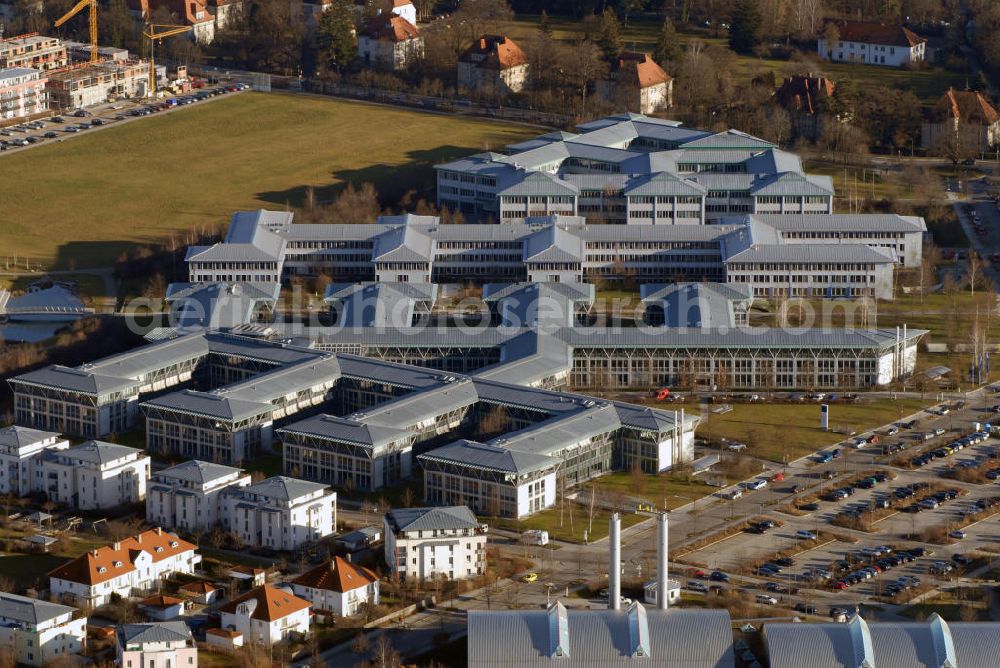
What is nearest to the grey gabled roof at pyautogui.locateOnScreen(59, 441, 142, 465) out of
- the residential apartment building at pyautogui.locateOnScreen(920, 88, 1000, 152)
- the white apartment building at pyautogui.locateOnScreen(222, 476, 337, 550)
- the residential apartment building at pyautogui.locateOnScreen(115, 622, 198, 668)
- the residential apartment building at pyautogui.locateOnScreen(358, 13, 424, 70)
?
the white apartment building at pyautogui.locateOnScreen(222, 476, 337, 550)

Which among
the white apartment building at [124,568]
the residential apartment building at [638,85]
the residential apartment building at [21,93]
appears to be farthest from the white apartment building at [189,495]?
the residential apartment building at [21,93]

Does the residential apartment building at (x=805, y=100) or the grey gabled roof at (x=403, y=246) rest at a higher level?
the residential apartment building at (x=805, y=100)

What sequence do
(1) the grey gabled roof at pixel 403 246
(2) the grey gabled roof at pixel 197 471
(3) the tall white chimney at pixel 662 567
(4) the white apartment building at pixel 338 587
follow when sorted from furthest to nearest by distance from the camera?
(1) the grey gabled roof at pixel 403 246 → (2) the grey gabled roof at pixel 197 471 → (4) the white apartment building at pixel 338 587 → (3) the tall white chimney at pixel 662 567

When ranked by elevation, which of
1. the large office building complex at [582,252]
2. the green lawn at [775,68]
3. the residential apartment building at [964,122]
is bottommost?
the large office building complex at [582,252]

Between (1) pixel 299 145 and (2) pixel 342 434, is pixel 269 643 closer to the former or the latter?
(2) pixel 342 434


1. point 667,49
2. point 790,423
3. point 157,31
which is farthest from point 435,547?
point 157,31

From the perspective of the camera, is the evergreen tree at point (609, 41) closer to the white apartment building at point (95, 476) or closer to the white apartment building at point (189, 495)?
the white apartment building at point (95, 476)
